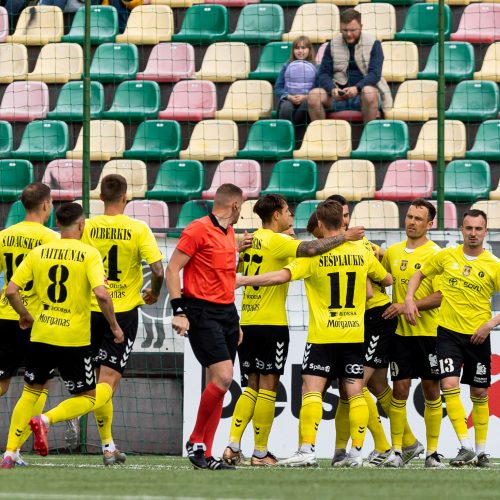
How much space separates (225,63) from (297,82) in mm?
1385

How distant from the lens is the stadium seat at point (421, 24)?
15.8 metres

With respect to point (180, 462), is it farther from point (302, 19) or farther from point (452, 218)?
point (302, 19)

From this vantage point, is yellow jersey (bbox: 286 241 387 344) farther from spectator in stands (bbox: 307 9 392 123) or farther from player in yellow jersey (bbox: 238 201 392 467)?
spectator in stands (bbox: 307 9 392 123)

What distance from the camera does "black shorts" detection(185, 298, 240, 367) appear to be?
30.1 feet

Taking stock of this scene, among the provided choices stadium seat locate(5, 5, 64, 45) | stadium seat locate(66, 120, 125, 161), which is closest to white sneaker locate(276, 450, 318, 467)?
stadium seat locate(66, 120, 125, 161)

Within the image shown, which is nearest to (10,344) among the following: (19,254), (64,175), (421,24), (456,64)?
(19,254)

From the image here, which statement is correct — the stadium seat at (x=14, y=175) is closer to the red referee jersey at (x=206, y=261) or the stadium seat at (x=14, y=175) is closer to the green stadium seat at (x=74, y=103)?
the green stadium seat at (x=74, y=103)

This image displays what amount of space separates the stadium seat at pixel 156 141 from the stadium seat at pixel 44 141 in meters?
0.70

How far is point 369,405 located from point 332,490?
304 centimetres

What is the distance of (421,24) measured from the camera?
1595 centimetres

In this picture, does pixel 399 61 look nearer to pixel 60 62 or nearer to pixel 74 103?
pixel 74 103

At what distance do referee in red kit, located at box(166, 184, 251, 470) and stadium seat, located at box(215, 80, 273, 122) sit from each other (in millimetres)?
6200

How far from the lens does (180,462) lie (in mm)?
10844

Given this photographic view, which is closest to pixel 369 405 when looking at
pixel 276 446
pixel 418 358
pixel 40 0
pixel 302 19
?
pixel 418 358
